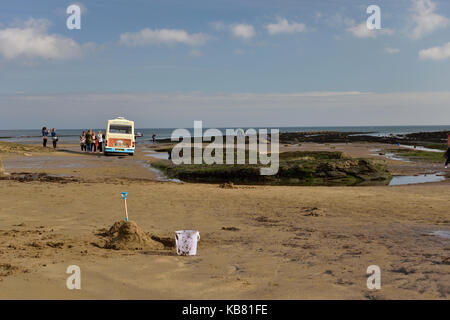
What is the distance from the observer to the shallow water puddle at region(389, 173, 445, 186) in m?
18.9

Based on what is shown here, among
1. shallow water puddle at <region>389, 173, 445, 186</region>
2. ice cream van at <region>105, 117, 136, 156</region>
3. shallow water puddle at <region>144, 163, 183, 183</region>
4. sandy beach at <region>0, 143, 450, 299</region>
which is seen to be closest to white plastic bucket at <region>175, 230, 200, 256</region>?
sandy beach at <region>0, 143, 450, 299</region>

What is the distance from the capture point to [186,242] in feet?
22.3

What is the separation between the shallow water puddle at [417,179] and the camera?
745 inches

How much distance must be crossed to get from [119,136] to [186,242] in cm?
2643

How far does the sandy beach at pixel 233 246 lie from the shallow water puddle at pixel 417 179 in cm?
497

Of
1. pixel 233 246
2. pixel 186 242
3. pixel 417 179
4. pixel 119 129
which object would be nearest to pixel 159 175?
pixel 119 129

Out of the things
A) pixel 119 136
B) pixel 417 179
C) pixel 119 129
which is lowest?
pixel 417 179

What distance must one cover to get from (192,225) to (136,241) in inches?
85.2

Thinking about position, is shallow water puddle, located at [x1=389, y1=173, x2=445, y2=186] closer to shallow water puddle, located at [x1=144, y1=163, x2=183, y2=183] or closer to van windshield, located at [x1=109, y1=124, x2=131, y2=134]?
shallow water puddle, located at [x1=144, y1=163, x2=183, y2=183]

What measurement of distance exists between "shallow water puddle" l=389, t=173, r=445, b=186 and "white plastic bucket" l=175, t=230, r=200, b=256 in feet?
46.5

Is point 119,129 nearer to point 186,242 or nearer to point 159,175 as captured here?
point 159,175

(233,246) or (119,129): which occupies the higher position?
(119,129)

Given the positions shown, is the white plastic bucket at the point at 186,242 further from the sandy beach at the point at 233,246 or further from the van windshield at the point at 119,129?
the van windshield at the point at 119,129

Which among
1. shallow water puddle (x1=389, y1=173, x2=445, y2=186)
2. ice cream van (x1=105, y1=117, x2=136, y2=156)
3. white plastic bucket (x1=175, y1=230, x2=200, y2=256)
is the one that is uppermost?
ice cream van (x1=105, y1=117, x2=136, y2=156)
